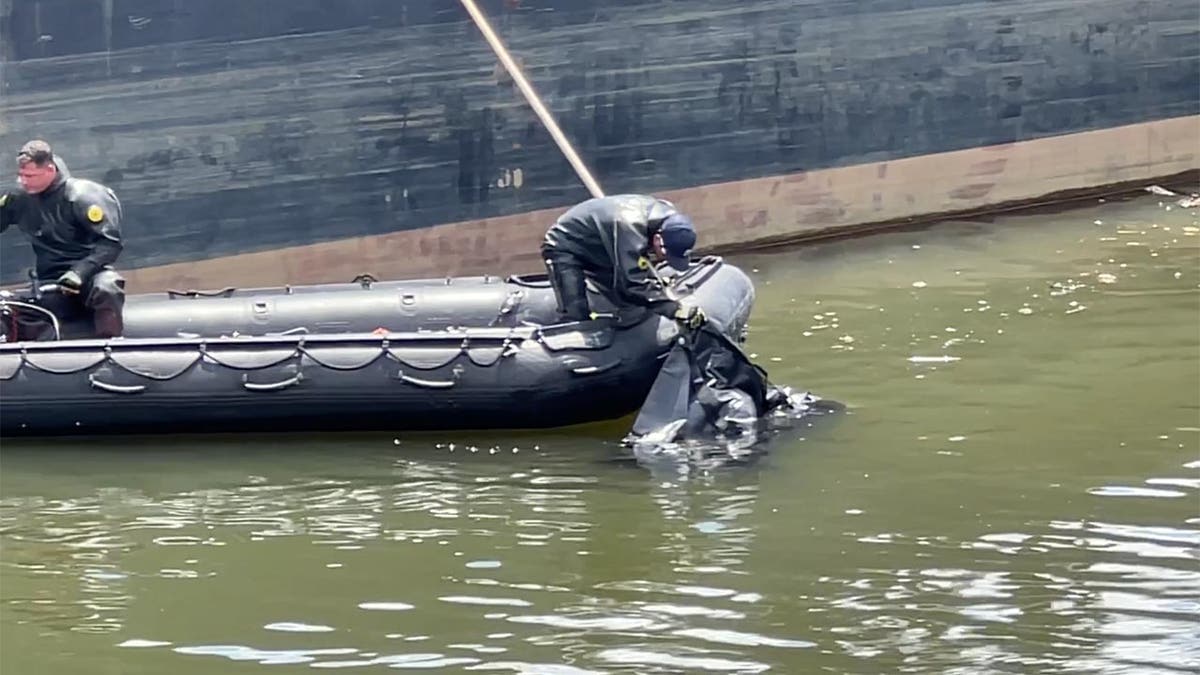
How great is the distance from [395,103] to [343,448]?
4982 millimetres

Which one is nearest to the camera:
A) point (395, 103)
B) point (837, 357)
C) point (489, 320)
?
point (489, 320)

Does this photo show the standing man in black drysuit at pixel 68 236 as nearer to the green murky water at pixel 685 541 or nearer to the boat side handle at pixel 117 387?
the boat side handle at pixel 117 387

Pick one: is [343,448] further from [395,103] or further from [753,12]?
[753,12]

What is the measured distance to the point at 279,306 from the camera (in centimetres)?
1032

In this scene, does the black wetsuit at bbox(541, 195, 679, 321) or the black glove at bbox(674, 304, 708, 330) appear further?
the black wetsuit at bbox(541, 195, 679, 321)

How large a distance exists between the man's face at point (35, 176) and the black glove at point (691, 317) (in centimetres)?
339

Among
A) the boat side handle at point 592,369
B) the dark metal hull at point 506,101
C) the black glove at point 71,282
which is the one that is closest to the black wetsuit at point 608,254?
the boat side handle at point 592,369

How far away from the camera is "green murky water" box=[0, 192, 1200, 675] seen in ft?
21.6

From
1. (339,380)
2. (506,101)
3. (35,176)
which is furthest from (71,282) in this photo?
(506,101)

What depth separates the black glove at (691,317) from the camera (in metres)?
9.19

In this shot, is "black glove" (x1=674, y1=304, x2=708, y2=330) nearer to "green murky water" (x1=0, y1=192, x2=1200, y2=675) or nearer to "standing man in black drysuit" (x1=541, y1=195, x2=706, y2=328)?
"standing man in black drysuit" (x1=541, y1=195, x2=706, y2=328)

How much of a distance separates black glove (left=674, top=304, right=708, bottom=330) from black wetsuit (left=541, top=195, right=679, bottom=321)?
103mm

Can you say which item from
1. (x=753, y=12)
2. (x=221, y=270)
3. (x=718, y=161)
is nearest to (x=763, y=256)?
(x=718, y=161)

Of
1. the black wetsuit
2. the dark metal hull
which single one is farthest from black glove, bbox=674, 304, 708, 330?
the dark metal hull
